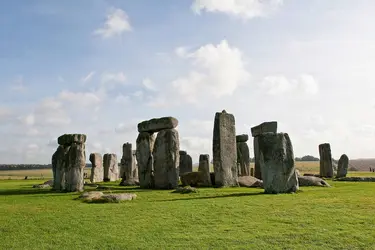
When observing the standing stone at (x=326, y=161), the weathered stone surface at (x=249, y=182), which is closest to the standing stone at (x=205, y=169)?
the weathered stone surface at (x=249, y=182)

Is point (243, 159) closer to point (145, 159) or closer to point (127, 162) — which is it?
point (127, 162)

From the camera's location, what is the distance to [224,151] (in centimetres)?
1970

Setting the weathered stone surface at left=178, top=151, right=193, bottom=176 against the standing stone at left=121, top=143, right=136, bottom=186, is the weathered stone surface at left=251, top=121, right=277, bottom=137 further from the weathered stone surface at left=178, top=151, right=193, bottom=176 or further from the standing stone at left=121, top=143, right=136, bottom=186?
the standing stone at left=121, top=143, right=136, bottom=186

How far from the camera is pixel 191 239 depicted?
7664mm

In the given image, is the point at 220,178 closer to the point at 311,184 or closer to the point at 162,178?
the point at 162,178

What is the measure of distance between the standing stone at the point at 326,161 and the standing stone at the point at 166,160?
52.2ft

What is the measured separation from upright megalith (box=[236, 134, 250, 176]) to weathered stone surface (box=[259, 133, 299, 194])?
11.9 metres

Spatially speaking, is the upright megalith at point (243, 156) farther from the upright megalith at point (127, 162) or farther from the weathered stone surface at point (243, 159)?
the upright megalith at point (127, 162)

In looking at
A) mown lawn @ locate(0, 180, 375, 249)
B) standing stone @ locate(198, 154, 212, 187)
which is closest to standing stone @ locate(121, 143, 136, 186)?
standing stone @ locate(198, 154, 212, 187)

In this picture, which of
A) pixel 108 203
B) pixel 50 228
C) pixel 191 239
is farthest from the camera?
pixel 108 203

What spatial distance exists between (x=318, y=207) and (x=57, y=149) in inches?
566

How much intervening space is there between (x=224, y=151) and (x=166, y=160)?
301 centimetres

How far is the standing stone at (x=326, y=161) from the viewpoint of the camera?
30312 millimetres

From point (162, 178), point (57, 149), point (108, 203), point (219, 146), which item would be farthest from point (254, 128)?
point (108, 203)
